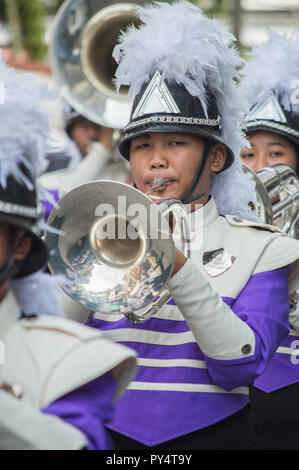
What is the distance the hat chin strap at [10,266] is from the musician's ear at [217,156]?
40.3 inches

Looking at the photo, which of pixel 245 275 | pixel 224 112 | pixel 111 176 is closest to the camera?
pixel 245 275

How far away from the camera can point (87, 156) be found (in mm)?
5152

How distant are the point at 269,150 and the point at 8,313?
230 centimetres

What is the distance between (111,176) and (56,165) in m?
1.60

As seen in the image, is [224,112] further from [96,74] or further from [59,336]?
[96,74]

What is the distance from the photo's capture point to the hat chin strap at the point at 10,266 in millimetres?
1658

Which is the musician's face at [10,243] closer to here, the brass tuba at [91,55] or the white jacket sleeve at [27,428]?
the white jacket sleeve at [27,428]

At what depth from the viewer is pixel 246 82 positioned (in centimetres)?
371

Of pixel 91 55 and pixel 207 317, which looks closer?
pixel 207 317

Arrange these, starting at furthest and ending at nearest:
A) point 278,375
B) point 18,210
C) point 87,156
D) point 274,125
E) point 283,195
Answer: point 87,156
point 274,125
point 283,195
point 278,375
point 18,210

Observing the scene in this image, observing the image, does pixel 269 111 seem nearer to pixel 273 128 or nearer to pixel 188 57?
pixel 273 128

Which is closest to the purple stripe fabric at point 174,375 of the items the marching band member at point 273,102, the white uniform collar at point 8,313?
the white uniform collar at point 8,313

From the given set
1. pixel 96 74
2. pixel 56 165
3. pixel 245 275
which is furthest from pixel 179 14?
pixel 56 165

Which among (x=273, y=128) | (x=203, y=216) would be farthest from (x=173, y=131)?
(x=273, y=128)
